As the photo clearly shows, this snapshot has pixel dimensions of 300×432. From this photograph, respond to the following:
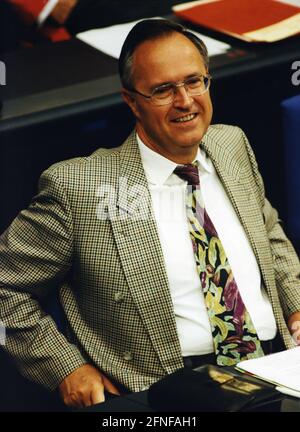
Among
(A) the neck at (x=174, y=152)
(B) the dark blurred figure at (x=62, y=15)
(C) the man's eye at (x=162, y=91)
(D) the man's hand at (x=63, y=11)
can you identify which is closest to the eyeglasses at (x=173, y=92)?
(C) the man's eye at (x=162, y=91)

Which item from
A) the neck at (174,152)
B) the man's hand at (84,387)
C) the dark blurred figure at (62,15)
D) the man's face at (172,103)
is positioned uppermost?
the dark blurred figure at (62,15)

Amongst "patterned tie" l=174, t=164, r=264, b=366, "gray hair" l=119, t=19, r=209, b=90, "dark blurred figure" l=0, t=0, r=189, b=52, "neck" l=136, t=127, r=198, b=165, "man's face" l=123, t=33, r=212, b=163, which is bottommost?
"patterned tie" l=174, t=164, r=264, b=366

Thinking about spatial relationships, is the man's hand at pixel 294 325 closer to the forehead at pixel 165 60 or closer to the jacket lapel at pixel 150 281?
the jacket lapel at pixel 150 281

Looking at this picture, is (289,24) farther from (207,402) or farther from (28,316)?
(207,402)

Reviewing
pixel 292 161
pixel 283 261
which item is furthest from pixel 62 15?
pixel 283 261

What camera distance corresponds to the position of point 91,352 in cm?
211

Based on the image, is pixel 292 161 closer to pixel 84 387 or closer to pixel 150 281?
pixel 150 281

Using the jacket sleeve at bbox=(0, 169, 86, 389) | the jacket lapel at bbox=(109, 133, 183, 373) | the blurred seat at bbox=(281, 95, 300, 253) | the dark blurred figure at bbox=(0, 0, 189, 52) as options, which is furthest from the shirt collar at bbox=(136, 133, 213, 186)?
the dark blurred figure at bbox=(0, 0, 189, 52)

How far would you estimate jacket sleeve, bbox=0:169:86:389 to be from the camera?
2.05 m

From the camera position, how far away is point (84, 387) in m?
2.04

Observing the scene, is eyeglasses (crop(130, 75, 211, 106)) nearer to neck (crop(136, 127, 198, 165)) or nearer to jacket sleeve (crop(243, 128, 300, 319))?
neck (crop(136, 127, 198, 165))

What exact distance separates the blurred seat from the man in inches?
12.3

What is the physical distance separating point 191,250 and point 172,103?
1.08 ft

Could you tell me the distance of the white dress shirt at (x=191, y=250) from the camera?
2105mm
